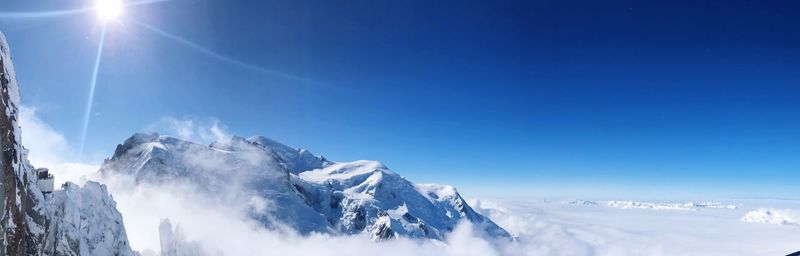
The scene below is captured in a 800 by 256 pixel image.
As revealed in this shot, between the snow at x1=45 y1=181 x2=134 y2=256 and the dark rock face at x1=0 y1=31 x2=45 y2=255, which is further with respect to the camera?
the snow at x1=45 y1=181 x2=134 y2=256

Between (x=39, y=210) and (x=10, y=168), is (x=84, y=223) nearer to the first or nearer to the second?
(x=39, y=210)

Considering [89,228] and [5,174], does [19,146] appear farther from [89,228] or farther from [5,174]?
[89,228]

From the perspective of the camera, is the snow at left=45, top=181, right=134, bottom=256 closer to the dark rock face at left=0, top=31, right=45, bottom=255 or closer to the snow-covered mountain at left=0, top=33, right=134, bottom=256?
the snow-covered mountain at left=0, top=33, right=134, bottom=256

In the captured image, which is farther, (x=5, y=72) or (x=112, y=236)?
(x=112, y=236)

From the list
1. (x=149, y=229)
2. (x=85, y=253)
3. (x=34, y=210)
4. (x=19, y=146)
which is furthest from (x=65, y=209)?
(x=149, y=229)

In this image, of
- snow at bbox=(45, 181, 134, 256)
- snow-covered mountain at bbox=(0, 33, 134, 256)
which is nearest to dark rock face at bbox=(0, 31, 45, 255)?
snow-covered mountain at bbox=(0, 33, 134, 256)

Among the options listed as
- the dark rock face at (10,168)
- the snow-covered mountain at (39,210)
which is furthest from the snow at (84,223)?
the dark rock face at (10,168)

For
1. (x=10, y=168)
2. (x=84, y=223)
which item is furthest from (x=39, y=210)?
(x=84, y=223)

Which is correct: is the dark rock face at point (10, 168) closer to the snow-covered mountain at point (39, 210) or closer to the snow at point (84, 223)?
the snow-covered mountain at point (39, 210)
